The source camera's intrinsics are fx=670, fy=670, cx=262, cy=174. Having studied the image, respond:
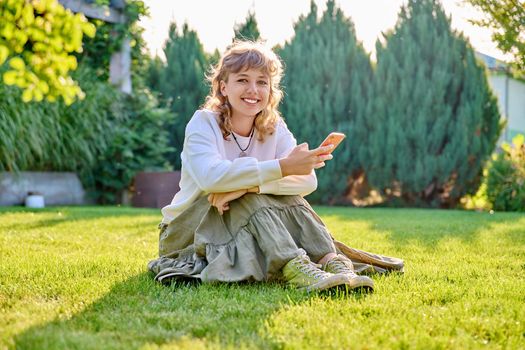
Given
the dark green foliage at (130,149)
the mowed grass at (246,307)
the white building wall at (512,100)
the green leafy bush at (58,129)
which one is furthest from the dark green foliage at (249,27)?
the white building wall at (512,100)

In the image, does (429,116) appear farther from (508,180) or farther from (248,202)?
(248,202)

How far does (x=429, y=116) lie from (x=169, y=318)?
823cm

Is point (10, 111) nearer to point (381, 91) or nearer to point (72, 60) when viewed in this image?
point (381, 91)

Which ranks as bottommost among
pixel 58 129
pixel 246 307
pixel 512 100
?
pixel 246 307

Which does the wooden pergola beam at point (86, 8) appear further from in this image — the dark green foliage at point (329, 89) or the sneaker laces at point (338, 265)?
the sneaker laces at point (338, 265)

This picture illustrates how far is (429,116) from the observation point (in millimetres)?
9625

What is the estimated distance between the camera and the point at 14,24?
1.68 meters

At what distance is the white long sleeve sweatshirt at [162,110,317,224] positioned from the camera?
263 cm

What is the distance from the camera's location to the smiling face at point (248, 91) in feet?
9.61

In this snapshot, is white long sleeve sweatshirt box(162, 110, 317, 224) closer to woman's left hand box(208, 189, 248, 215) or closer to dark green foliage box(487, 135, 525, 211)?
woman's left hand box(208, 189, 248, 215)

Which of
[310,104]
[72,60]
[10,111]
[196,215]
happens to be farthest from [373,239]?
[310,104]

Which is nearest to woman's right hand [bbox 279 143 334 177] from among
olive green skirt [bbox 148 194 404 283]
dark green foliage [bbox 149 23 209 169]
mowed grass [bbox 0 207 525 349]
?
olive green skirt [bbox 148 194 404 283]

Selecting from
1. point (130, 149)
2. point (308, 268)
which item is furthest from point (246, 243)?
point (130, 149)

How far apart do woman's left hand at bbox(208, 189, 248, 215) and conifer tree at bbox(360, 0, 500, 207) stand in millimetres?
7046
